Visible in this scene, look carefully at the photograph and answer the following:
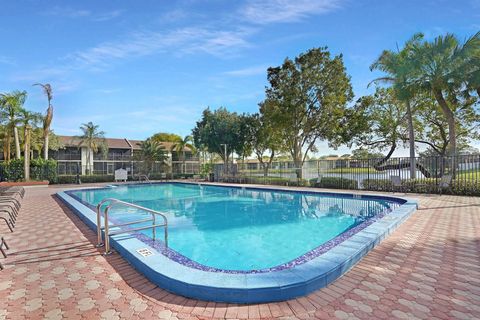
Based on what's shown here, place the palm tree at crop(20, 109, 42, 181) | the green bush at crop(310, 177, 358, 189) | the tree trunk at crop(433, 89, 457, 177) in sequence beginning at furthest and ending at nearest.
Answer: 1. the palm tree at crop(20, 109, 42, 181)
2. the green bush at crop(310, 177, 358, 189)
3. the tree trunk at crop(433, 89, 457, 177)

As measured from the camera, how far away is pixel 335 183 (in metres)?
15.5

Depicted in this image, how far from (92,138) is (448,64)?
33.1 m

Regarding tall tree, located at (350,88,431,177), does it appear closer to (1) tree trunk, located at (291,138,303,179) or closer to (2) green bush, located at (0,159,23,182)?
(1) tree trunk, located at (291,138,303,179)

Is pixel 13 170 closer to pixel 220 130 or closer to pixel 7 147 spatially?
pixel 7 147

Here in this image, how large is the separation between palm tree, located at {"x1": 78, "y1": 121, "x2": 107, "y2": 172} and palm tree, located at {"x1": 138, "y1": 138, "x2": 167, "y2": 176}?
4.70m

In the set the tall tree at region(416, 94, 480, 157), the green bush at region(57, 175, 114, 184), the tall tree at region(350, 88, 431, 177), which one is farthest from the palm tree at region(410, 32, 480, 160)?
the green bush at region(57, 175, 114, 184)

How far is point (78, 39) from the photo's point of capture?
10.2 m

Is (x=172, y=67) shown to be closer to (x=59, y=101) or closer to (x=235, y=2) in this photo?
(x=235, y=2)

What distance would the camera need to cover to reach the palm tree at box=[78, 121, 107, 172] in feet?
103

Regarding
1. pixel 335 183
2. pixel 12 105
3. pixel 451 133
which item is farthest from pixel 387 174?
pixel 12 105

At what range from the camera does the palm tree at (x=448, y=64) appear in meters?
12.7

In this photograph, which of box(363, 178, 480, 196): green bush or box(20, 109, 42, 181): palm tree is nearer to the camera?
box(363, 178, 480, 196): green bush

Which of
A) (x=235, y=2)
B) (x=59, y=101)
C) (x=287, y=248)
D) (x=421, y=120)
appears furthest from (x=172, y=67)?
(x=421, y=120)

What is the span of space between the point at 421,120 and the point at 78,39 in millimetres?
25653
